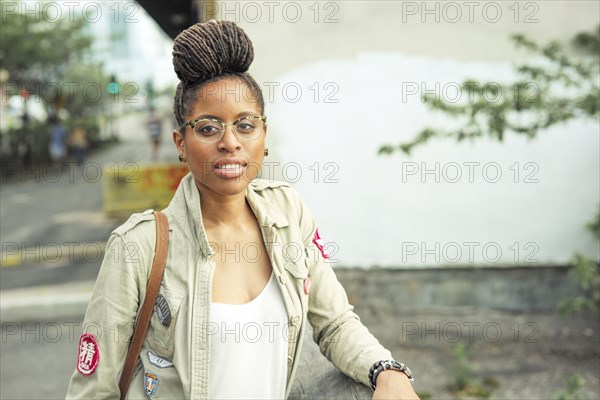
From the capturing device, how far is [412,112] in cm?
507

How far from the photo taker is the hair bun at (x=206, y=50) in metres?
1.71

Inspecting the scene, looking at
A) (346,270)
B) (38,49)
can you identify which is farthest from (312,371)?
(38,49)

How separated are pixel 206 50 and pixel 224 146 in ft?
0.86

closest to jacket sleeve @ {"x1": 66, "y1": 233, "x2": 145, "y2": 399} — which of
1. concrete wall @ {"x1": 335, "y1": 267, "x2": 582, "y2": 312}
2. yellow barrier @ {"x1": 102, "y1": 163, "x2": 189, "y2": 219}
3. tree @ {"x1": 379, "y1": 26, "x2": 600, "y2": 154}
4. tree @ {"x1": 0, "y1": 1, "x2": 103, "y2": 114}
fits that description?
tree @ {"x1": 379, "y1": 26, "x2": 600, "y2": 154}

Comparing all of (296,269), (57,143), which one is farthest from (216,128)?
(57,143)

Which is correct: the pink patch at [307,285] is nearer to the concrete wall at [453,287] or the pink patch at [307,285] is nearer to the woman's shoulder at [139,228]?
the woman's shoulder at [139,228]

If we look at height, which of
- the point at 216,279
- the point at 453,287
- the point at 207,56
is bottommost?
the point at 453,287

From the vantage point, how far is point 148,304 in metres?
1.66

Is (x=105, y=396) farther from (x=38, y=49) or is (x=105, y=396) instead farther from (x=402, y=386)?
(x=38, y=49)

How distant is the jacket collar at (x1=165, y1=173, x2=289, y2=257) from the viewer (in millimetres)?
1761

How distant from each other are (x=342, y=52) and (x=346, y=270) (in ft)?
5.75

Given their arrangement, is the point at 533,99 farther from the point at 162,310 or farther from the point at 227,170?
the point at 162,310

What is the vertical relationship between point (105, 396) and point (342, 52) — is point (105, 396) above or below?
below

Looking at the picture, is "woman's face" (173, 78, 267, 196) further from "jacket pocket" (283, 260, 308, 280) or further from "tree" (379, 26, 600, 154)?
"tree" (379, 26, 600, 154)
